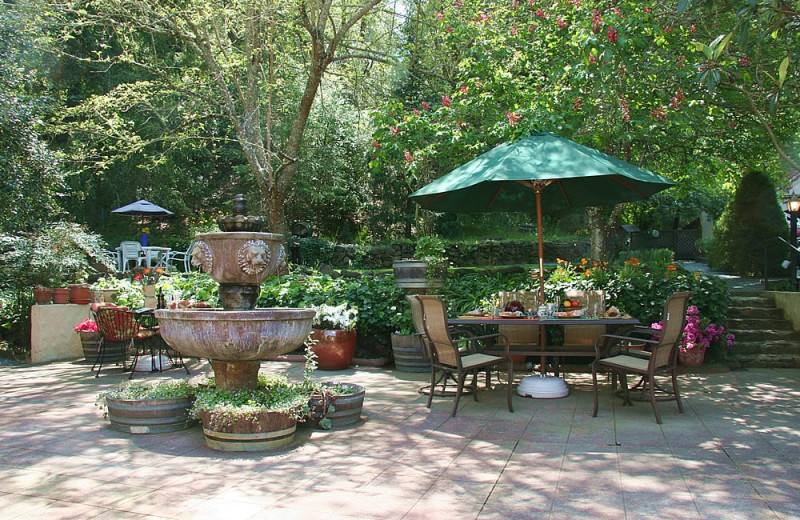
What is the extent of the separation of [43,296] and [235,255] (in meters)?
5.49

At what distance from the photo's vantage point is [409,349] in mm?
7379

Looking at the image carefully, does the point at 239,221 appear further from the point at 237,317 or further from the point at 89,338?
the point at 89,338

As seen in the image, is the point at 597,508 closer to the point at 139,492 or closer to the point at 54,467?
the point at 139,492

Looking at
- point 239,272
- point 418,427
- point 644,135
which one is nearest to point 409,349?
point 418,427

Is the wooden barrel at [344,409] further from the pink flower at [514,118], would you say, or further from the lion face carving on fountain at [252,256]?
the pink flower at [514,118]

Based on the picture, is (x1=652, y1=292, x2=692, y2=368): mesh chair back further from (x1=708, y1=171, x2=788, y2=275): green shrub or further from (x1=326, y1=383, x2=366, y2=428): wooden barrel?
(x1=708, y1=171, x2=788, y2=275): green shrub

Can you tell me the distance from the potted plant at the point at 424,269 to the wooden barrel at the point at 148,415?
12.7 ft

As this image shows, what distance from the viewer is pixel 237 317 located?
4.09m

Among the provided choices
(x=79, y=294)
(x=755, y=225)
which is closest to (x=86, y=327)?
(x=79, y=294)

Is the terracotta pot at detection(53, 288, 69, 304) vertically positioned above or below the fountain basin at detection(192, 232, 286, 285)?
below

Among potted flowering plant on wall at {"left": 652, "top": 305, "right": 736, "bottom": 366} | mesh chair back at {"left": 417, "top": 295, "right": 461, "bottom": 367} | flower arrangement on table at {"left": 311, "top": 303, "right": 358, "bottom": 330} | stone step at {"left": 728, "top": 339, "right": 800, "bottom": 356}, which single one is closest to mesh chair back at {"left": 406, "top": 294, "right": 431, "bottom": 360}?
mesh chair back at {"left": 417, "top": 295, "right": 461, "bottom": 367}

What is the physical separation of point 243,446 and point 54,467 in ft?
3.64

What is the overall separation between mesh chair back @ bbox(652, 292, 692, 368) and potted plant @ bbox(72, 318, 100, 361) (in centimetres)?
692

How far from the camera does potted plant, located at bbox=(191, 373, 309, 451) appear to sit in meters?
4.10
